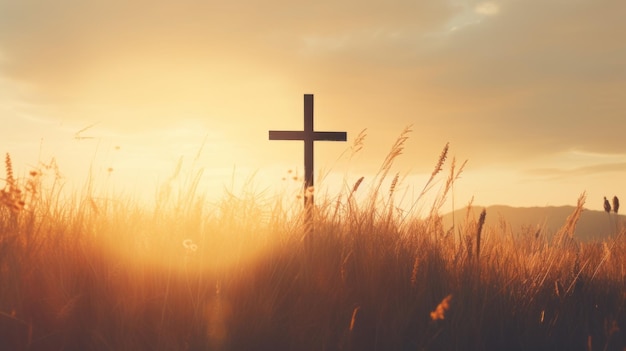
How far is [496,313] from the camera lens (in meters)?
5.06

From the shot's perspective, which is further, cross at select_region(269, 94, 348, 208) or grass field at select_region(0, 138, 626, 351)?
cross at select_region(269, 94, 348, 208)

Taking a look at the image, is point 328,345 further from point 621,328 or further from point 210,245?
point 621,328

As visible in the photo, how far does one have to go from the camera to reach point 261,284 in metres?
4.80

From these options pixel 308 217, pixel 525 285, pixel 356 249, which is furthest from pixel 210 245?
pixel 525 285

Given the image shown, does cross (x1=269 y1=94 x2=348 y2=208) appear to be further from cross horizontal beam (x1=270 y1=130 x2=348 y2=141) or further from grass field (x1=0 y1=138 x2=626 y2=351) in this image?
grass field (x1=0 y1=138 x2=626 y2=351)

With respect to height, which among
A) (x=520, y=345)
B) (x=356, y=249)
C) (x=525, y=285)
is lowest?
(x=520, y=345)

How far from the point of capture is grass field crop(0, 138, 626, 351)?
4199mm

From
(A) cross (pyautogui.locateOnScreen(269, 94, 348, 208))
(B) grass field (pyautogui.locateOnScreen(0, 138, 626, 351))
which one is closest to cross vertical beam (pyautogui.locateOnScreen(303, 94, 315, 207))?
(A) cross (pyautogui.locateOnScreen(269, 94, 348, 208))

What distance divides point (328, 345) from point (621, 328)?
2.99 m

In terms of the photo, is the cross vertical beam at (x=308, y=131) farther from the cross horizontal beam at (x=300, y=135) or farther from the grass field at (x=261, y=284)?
the grass field at (x=261, y=284)

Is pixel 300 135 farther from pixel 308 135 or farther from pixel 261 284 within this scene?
pixel 261 284

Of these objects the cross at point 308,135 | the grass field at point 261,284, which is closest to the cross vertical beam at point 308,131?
the cross at point 308,135

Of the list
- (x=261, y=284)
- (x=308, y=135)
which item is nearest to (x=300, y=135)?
(x=308, y=135)

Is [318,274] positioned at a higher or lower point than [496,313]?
higher
